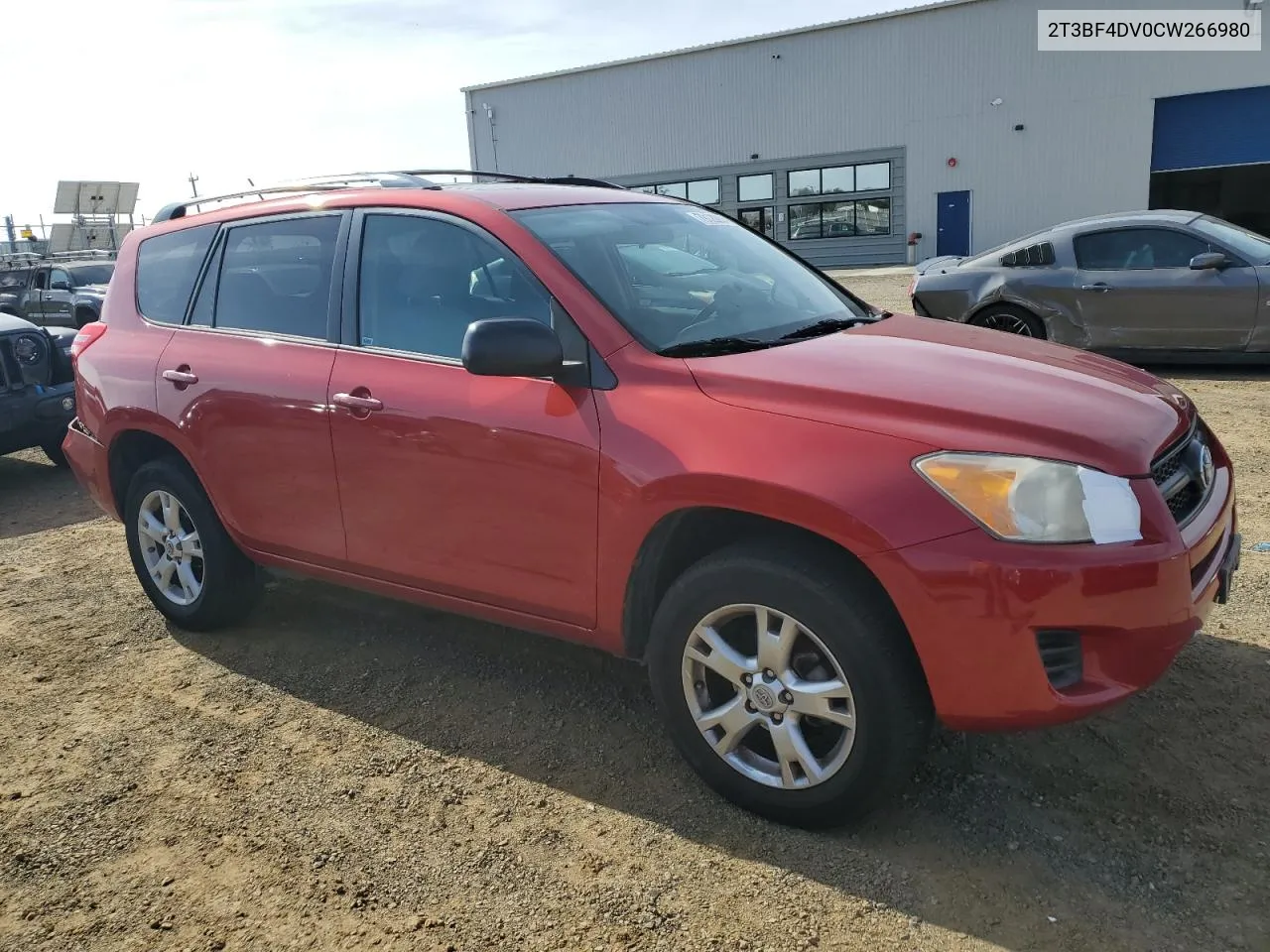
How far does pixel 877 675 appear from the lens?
238cm

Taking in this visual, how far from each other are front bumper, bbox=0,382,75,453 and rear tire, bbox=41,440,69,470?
18 centimetres

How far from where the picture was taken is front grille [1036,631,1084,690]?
2271 mm

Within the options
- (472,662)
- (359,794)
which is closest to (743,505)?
(359,794)

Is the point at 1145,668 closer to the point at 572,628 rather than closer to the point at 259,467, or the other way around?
the point at 572,628

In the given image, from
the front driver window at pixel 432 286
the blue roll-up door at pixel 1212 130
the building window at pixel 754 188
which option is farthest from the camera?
the building window at pixel 754 188

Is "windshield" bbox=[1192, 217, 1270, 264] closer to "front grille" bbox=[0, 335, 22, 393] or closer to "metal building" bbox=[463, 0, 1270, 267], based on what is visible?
"front grille" bbox=[0, 335, 22, 393]

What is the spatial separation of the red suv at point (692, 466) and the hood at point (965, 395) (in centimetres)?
1

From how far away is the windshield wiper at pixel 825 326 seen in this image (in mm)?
3174

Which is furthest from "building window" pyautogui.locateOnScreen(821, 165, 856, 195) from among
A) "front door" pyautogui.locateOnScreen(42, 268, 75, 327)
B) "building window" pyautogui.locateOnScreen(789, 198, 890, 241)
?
"front door" pyautogui.locateOnScreen(42, 268, 75, 327)

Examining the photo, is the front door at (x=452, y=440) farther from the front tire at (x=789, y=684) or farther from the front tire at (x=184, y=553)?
the front tire at (x=184, y=553)

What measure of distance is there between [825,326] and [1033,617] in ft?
4.62

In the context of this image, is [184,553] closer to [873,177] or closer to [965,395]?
[965,395]

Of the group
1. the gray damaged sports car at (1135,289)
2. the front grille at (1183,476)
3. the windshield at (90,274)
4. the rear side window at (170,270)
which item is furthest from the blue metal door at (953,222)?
the front grille at (1183,476)

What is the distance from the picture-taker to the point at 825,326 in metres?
3.33
